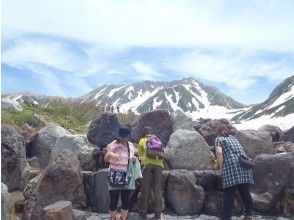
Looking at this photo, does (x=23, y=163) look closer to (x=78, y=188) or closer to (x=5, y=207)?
(x=78, y=188)

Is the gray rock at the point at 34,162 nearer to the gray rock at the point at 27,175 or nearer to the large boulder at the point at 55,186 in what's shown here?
the gray rock at the point at 27,175

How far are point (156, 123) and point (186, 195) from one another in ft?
15.8

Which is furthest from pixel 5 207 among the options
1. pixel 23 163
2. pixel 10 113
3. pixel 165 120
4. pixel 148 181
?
pixel 10 113

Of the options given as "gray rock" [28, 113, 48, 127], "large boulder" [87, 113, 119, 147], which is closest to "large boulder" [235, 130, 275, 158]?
"large boulder" [87, 113, 119, 147]

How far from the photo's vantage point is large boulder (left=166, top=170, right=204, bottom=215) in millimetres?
15578

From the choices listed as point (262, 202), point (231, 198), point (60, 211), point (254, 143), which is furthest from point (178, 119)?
point (60, 211)

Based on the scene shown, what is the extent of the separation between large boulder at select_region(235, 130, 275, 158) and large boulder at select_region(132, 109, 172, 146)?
265cm

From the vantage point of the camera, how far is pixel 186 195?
51.2 feet

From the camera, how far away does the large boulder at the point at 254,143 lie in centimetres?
1862

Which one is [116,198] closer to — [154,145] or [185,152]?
[154,145]

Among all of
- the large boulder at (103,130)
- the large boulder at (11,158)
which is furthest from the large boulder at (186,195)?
the large boulder at (11,158)

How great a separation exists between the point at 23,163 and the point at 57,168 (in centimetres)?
382

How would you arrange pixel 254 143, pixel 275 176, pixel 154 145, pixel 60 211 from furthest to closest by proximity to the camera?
1. pixel 254 143
2. pixel 275 176
3. pixel 154 145
4. pixel 60 211

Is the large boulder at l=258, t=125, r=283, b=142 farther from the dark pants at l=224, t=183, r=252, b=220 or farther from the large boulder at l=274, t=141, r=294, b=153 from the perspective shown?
the dark pants at l=224, t=183, r=252, b=220
